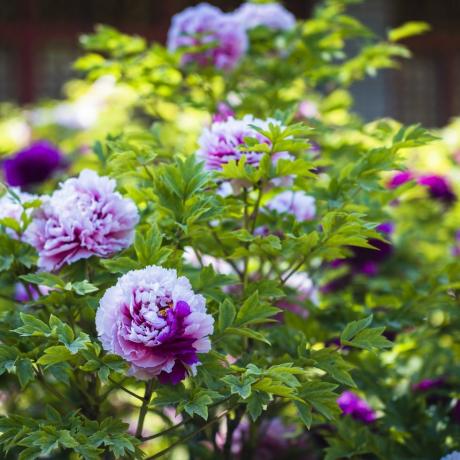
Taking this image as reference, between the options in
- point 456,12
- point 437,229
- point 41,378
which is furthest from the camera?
point 456,12

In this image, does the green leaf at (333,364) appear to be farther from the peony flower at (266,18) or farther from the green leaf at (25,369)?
the peony flower at (266,18)

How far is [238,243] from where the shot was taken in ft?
5.93

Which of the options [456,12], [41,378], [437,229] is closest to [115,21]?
[456,12]

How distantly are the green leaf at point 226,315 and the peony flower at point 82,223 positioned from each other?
9.6 inches

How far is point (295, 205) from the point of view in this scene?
6.63 ft

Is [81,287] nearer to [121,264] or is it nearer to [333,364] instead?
[121,264]

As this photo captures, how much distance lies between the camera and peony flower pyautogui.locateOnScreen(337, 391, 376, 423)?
7.05ft

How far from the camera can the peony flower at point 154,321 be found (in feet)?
4.39

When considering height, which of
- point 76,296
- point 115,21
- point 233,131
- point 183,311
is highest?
point 233,131

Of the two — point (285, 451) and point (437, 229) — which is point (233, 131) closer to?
point (285, 451)

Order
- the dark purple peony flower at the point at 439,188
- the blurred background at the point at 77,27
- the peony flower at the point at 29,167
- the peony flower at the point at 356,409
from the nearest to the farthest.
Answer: the peony flower at the point at 356,409, the peony flower at the point at 29,167, the dark purple peony flower at the point at 439,188, the blurred background at the point at 77,27

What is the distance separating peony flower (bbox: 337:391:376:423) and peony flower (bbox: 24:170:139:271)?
0.84 m

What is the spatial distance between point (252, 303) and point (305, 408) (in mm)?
204

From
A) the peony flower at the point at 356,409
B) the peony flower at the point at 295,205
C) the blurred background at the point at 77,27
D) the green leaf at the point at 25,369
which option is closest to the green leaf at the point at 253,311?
the green leaf at the point at 25,369
